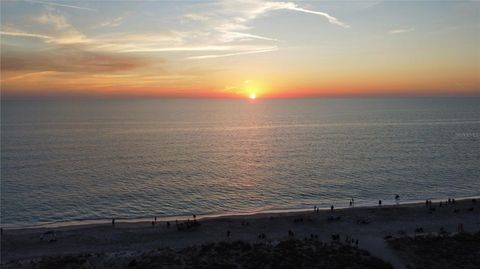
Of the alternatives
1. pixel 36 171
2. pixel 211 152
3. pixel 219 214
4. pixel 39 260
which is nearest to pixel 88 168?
pixel 36 171

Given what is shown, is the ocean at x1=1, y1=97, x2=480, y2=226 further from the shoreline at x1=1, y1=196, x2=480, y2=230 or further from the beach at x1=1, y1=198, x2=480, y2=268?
the beach at x1=1, y1=198, x2=480, y2=268

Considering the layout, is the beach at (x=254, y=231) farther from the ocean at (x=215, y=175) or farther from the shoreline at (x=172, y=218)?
the ocean at (x=215, y=175)

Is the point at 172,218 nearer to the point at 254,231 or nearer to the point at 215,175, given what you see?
the point at 254,231

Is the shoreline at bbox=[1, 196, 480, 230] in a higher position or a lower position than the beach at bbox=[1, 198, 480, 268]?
lower

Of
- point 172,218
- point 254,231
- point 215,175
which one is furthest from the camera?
point 215,175

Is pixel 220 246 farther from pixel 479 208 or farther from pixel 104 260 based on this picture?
pixel 479 208

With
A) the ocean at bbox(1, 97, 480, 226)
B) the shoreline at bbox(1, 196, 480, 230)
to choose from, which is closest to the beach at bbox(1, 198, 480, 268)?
the shoreline at bbox(1, 196, 480, 230)

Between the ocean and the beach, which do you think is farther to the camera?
the ocean

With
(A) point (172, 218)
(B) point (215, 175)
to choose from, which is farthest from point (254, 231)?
(B) point (215, 175)

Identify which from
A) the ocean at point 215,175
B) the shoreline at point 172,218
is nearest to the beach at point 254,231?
the shoreline at point 172,218
